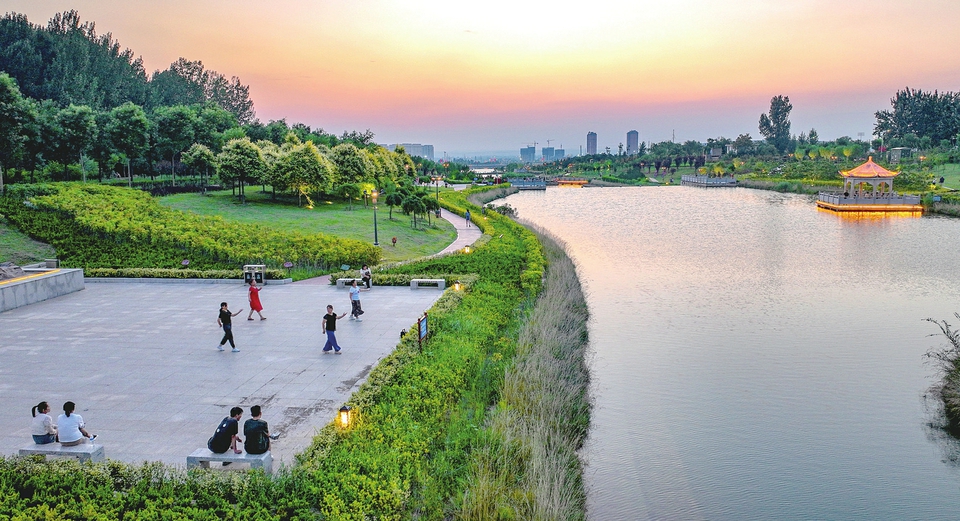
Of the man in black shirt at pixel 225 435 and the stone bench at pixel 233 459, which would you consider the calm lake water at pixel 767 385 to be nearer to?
the stone bench at pixel 233 459

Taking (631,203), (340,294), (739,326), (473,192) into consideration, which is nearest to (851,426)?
(739,326)

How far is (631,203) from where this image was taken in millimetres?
75875

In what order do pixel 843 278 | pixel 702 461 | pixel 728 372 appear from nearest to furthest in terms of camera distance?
pixel 702 461
pixel 728 372
pixel 843 278

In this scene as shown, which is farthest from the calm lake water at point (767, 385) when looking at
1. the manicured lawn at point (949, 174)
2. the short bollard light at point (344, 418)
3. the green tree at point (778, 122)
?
the green tree at point (778, 122)

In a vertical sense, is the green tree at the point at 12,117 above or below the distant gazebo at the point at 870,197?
above

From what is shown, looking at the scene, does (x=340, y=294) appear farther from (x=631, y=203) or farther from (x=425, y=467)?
(x=631, y=203)

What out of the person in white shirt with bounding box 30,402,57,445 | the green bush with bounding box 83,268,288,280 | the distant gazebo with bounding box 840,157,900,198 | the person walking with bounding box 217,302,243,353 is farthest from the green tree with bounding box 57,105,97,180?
the distant gazebo with bounding box 840,157,900,198

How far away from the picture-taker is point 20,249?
26.1m

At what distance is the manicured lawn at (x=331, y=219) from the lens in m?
36.0

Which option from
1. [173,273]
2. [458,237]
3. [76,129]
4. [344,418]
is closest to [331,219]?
[458,237]

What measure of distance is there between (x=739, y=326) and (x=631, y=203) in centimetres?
5575

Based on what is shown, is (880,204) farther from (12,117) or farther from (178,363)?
(12,117)

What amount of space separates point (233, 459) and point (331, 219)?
108 ft

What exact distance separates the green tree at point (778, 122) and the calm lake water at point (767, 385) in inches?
5085
